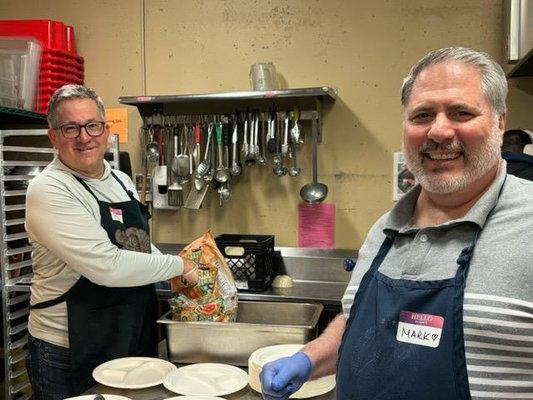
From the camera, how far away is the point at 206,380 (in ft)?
4.83

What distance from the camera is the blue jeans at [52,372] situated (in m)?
1.76

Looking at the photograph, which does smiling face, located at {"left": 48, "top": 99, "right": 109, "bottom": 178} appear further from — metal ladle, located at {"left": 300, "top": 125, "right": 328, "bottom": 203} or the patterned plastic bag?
metal ladle, located at {"left": 300, "top": 125, "right": 328, "bottom": 203}

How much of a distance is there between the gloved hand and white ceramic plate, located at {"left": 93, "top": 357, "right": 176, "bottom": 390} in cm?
46

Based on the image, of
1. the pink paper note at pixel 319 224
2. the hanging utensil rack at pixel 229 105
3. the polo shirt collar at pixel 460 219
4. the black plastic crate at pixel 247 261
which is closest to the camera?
the polo shirt collar at pixel 460 219

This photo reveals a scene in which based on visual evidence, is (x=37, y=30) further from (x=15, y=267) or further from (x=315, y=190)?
(x=315, y=190)

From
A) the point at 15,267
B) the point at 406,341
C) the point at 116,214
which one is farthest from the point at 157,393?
the point at 15,267

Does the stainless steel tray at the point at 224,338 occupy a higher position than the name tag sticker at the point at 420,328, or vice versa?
the name tag sticker at the point at 420,328

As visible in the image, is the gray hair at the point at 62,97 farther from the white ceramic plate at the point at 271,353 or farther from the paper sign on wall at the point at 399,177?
the paper sign on wall at the point at 399,177

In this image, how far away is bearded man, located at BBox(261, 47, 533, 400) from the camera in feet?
2.90

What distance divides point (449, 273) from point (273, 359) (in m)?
0.66

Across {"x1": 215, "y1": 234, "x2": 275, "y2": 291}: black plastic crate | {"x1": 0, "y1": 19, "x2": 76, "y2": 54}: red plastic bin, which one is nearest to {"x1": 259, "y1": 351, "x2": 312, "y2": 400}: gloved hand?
{"x1": 215, "y1": 234, "x2": 275, "y2": 291}: black plastic crate

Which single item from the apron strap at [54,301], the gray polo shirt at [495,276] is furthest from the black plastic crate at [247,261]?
the gray polo shirt at [495,276]

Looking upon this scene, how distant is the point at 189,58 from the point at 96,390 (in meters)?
2.11

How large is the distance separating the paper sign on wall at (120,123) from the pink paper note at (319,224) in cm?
116
